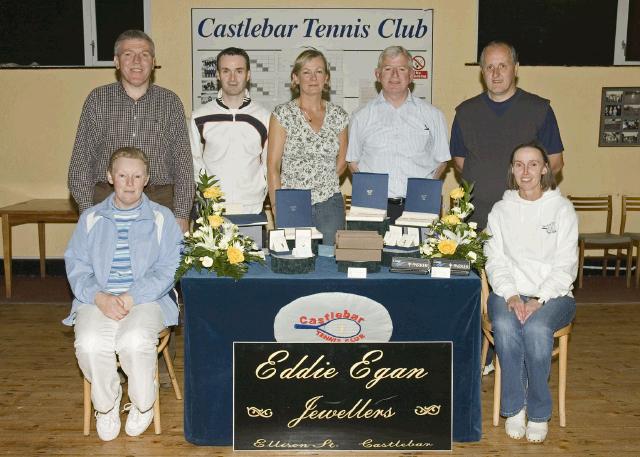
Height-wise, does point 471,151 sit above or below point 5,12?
below

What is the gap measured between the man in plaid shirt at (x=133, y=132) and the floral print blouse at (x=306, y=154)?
512 mm

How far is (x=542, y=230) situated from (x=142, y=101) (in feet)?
6.75

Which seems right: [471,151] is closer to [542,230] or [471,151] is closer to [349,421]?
[542,230]

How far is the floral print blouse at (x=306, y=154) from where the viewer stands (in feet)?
12.8

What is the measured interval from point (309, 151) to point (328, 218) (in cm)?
36

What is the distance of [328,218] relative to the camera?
3922 mm

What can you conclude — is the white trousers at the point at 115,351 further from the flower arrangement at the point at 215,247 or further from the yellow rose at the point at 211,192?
the yellow rose at the point at 211,192

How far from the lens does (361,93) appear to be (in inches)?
258

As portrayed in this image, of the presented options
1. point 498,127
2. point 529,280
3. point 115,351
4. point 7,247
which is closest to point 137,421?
point 115,351

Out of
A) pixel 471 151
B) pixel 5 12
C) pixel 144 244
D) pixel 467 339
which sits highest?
pixel 5 12

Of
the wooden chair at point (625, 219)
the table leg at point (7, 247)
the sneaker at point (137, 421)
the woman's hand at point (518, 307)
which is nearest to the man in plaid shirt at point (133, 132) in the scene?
the sneaker at point (137, 421)

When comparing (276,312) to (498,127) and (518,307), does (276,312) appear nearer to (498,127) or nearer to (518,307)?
(518,307)

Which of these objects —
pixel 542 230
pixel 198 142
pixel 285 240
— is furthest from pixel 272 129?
pixel 542 230

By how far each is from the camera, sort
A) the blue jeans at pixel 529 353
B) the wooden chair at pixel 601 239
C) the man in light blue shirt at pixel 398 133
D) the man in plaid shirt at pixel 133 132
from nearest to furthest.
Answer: the blue jeans at pixel 529 353, the man in plaid shirt at pixel 133 132, the man in light blue shirt at pixel 398 133, the wooden chair at pixel 601 239
